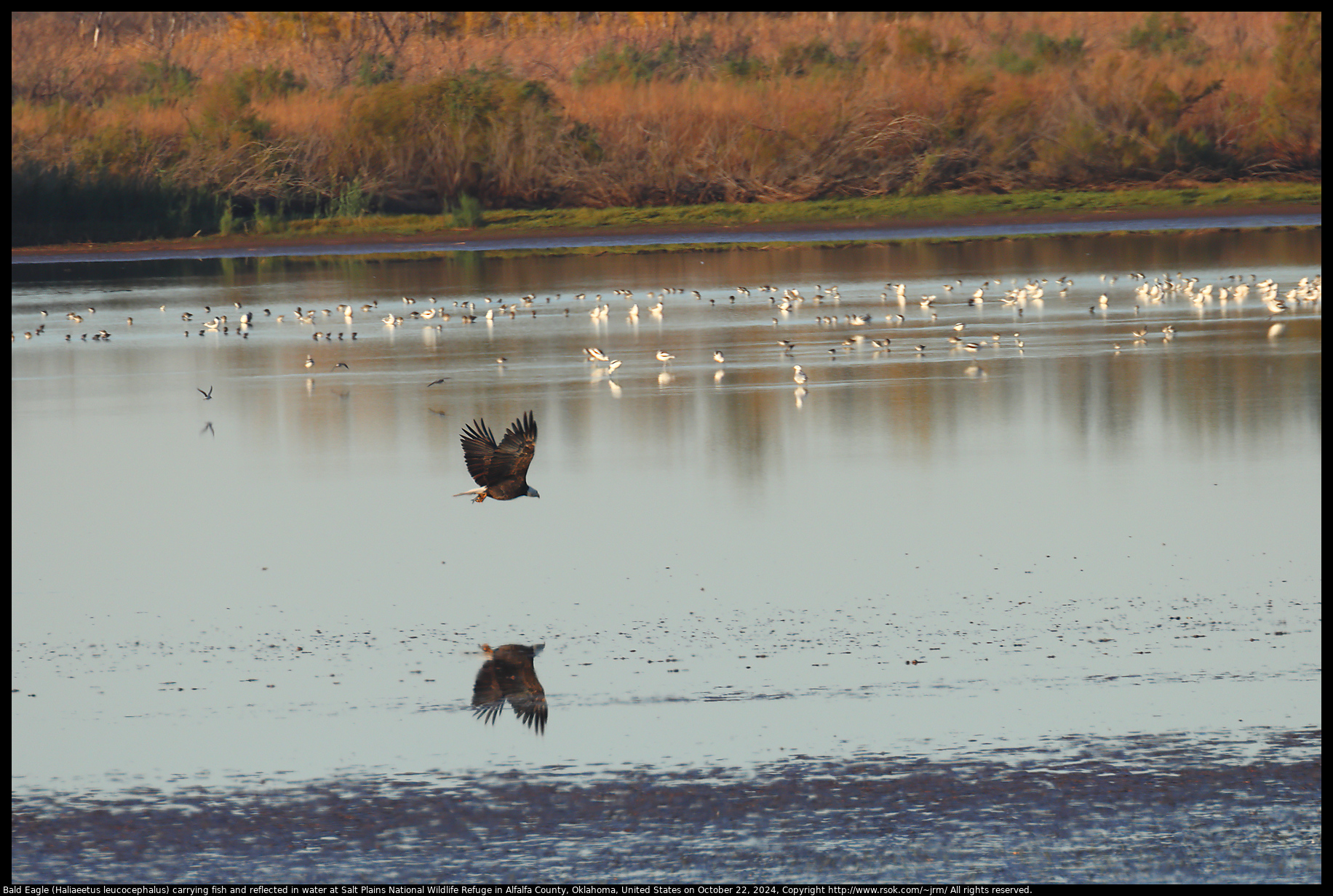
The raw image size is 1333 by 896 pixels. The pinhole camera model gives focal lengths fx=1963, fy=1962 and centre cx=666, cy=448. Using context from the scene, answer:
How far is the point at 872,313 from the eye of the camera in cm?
2197

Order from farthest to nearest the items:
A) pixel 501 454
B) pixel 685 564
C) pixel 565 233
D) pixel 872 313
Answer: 1. pixel 565 233
2. pixel 872 313
3. pixel 501 454
4. pixel 685 564

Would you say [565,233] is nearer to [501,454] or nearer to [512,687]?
[501,454]

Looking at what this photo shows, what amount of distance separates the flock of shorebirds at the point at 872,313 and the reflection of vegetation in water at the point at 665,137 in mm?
12041

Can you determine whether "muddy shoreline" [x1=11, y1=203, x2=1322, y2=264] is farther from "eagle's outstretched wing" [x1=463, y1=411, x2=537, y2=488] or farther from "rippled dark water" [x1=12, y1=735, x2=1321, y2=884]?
"rippled dark water" [x1=12, y1=735, x2=1321, y2=884]

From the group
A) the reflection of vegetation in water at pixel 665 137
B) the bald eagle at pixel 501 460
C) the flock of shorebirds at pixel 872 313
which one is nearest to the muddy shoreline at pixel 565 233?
the reflection of vegetation in water at pixel 665 137

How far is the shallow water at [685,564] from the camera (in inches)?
273

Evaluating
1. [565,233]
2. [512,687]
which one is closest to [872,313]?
[565,233]

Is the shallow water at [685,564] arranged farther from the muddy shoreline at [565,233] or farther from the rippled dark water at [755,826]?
the muddy shoreline at [565,233]

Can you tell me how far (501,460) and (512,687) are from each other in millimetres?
3146

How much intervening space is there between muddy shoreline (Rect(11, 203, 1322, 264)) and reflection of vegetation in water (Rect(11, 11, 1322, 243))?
28.5 inches

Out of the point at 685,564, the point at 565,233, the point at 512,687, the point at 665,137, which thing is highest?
the point at 665,137

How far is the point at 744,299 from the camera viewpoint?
23.8 meters
